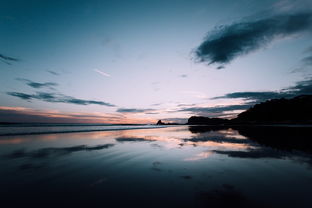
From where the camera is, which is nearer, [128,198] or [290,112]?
[128,198]

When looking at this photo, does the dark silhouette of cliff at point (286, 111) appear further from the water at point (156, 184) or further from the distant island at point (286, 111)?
the water at point (156, 184)

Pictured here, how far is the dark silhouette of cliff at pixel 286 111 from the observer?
6825 cm

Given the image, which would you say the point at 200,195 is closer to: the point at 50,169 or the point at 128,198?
the point at 128,198

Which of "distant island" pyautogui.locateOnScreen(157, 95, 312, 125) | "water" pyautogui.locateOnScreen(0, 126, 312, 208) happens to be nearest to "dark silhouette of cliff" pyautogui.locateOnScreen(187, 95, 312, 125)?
"distant island" pyautogui.locateOnScreen(157, 95, 312, 125)

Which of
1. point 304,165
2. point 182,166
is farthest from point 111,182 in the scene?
point 304,165

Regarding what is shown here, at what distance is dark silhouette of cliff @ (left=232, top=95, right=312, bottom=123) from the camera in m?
68.2

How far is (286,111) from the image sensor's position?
78.9 m

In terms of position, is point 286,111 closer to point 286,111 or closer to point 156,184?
point 286,111

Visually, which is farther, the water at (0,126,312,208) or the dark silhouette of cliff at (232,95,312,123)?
the dark silhouette of cliff at (232,95,312,123)

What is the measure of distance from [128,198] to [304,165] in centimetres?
771

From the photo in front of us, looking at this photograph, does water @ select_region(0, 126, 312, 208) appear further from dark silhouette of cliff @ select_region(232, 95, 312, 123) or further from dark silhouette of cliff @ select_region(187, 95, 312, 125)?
dark silhouette of cliff @ select_region(232, 95, 312, 123)

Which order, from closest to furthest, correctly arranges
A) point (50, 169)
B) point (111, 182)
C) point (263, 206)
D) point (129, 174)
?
point (263, 206), point (111, 182), point (129, 174), point (50, 169)

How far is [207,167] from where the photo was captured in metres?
5.88

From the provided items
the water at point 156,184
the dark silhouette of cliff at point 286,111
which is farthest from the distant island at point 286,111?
the water at point 156,184
